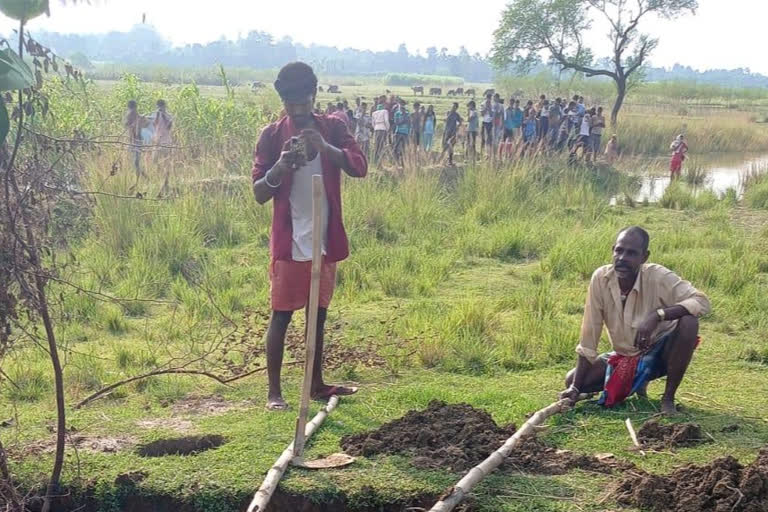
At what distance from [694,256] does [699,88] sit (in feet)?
140

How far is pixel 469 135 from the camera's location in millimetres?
17547

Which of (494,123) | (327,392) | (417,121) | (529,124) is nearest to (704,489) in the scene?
(327,392)

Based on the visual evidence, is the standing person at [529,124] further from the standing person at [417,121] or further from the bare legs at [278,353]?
the bare legs at [278,353]

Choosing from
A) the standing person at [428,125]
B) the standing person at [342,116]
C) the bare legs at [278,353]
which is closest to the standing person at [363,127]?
the standing person at [342,116]

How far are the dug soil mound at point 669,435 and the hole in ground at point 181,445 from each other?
196 centimetres

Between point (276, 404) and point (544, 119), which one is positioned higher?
point (544, 119)

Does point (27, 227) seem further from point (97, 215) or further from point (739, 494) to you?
point (97, 215)

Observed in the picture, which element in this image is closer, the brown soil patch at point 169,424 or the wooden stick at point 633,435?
the wooden stick at point 633,435

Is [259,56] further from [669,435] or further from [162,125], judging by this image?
[669,435]

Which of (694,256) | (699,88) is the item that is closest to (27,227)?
(694,256)

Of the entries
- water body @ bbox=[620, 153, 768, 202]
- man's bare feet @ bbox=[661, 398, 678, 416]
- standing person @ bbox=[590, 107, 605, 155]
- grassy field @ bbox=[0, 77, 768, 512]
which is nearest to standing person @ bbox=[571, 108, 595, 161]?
standing person @ bbox=[590, 107, 605, 155]

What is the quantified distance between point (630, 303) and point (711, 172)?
18.3 metres

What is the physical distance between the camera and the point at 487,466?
3547mm

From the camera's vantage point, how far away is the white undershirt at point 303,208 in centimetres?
430
